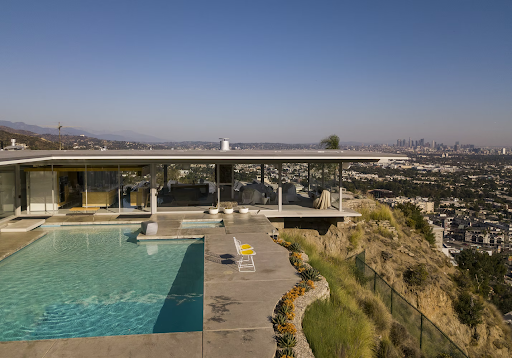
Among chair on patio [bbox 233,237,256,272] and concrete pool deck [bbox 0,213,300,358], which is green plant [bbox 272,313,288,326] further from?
chair on patio [bbox 233,237,256,272]

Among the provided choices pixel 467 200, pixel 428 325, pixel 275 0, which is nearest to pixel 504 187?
pixel 467 200

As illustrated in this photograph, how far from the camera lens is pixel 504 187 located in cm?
8156

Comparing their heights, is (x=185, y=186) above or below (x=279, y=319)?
above

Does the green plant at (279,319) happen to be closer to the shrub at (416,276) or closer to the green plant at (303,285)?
the green plant at (303,285)

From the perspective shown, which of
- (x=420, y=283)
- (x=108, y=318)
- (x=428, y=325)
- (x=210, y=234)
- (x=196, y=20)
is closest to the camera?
(x=108, y=318)

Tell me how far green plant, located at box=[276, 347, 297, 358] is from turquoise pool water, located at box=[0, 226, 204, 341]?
167cm

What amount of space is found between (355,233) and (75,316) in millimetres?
12313

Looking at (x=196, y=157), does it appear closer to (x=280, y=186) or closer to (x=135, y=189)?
(x=135, y=189)

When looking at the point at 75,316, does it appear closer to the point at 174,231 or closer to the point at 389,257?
the point at 174,231

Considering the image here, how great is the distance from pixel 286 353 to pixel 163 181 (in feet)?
37.2

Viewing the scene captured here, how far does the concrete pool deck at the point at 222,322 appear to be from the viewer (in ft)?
15.1

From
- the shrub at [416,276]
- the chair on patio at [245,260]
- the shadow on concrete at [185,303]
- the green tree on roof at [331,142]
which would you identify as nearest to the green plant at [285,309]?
the shadow on concrete at [185,303]

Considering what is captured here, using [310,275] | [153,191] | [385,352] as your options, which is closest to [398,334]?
[385,352]

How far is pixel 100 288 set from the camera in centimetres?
729
